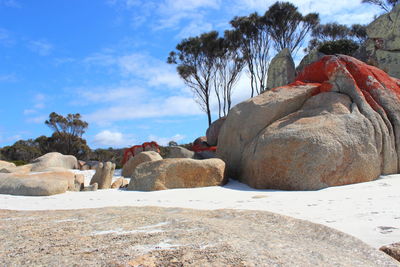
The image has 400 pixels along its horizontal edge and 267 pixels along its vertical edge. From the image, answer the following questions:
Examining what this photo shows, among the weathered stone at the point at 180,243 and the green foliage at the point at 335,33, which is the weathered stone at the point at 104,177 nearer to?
the weathered stone at the point at 180,243

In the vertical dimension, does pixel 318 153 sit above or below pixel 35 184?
above

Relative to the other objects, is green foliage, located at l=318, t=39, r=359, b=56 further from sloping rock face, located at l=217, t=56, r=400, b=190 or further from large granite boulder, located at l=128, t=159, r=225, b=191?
large granite boulder, located at l=128, t=159, r=225, b=191

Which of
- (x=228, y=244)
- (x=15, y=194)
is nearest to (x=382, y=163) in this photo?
(x=228, y=244)

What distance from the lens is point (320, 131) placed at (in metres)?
5.71

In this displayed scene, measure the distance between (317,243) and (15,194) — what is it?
5366mm

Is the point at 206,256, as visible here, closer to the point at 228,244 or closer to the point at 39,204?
the point at 228,244

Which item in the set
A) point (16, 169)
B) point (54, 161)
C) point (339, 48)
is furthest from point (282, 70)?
point (16, 169)

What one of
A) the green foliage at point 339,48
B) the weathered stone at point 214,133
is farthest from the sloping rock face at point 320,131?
the green foliage at point 339,48

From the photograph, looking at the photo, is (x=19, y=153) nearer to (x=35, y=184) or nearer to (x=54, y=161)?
(x=54, y=161)

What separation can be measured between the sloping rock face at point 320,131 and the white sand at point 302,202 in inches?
13.8

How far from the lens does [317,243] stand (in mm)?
2211

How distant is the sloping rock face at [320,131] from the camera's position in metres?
5.54

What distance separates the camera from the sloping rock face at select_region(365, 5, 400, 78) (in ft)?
47.4

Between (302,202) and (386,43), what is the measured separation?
533 inches
